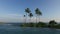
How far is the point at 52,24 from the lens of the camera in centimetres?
1688

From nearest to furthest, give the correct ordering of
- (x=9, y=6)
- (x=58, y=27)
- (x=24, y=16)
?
(x=9, y=6) < (x=58, y=27) < (x=24, y=16)

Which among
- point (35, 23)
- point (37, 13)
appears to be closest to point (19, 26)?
point (35, 23)

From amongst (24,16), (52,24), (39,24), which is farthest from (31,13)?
(52,24)

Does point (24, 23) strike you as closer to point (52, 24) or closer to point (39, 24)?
point (39, 24)

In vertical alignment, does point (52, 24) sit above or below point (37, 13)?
below

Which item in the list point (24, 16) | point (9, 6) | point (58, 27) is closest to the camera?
point (9, 6)

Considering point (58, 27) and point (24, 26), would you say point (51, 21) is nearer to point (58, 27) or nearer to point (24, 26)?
point (58, 27)

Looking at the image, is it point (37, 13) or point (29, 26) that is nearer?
point (29, 26)

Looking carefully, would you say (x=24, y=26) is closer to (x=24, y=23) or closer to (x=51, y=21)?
(x=24, y=23)

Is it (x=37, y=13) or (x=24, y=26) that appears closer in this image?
(x=24, y=26)

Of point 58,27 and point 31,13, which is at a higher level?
point 31,13

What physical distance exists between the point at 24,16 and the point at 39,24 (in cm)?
240

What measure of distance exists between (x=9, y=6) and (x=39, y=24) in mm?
4098

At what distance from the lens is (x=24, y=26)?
16844 mm
